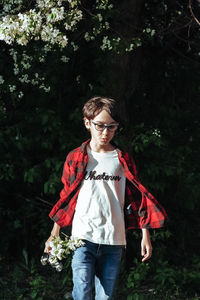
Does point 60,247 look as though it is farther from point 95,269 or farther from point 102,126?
point 102,126

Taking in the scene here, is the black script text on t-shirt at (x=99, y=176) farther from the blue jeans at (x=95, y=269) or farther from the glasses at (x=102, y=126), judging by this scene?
the blue jeans at (x=95, y=269)

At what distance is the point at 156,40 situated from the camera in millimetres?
5688

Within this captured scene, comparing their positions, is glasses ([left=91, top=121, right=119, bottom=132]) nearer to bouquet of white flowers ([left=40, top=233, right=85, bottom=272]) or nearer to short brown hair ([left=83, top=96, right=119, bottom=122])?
short brown hair ([left=83, top=96, right=119, bottom=122])

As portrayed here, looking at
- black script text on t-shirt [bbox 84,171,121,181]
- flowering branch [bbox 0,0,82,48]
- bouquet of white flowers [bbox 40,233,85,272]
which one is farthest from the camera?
flowering branch [bbox 0,0,82,48]

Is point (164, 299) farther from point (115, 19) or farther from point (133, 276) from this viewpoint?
point (115, 19)

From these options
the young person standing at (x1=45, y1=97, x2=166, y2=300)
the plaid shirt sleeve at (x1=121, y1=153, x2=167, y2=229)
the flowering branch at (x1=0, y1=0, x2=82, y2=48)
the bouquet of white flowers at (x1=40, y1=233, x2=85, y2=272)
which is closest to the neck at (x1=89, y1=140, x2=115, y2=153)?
the young person standing at (x1=45, y1=97, x2=166, y2=300)

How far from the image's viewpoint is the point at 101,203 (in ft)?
9.52

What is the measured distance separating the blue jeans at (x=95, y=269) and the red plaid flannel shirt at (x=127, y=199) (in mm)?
219

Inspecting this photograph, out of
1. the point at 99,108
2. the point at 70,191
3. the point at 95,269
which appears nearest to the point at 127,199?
the point at 70,191

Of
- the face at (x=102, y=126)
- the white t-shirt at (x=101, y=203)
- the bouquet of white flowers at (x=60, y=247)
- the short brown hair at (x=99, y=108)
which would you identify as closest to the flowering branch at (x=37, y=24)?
the short brown hair at (x=99, y=108)

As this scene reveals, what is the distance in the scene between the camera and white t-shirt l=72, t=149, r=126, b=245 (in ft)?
9.46

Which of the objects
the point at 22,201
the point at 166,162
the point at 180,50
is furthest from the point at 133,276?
the point at 180,50

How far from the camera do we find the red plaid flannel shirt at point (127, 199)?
118 inches

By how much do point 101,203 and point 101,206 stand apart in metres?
0.02
